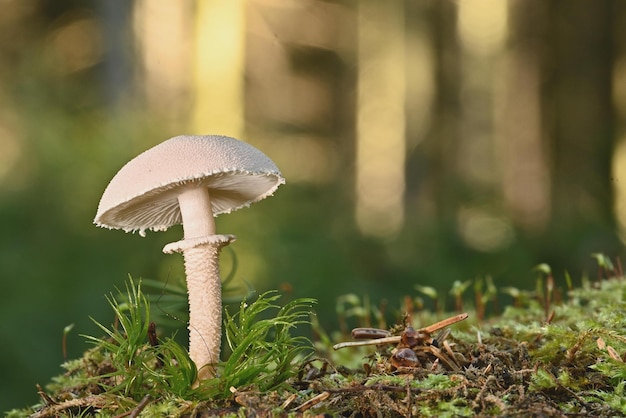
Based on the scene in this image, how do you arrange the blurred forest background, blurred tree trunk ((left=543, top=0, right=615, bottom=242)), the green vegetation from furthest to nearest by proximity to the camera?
1. blurred tree trunk ((left=543, top=0, right=615, bottom=242))
2. the blurred forest background
3. the green vegetation

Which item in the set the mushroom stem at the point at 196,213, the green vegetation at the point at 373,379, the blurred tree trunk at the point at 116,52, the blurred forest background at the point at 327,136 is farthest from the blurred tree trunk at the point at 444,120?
the mushroom stem at the point at 196,213

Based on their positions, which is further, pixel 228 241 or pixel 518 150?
pixel 518 150

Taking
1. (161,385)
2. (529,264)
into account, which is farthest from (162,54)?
(161,385)

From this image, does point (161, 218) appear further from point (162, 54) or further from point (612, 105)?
point (612, 105)

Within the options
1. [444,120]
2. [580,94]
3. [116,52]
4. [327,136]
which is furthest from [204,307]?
[327,136]

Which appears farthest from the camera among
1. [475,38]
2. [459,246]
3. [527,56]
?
[475,38]

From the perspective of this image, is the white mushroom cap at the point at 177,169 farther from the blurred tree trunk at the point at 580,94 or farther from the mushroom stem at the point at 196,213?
the blurred tree trunk at the point at 580,94

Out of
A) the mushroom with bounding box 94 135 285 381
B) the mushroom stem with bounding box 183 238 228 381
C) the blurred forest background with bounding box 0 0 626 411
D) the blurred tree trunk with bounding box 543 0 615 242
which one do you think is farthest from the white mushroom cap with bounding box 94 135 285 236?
the blurred tree trunk with bounding box 543 0 615 242

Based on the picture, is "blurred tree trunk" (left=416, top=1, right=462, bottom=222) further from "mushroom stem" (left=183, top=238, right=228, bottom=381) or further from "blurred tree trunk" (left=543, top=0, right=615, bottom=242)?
"mushroom stem" (left=183, top=238, right=228, bottom=381)
